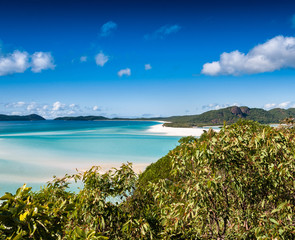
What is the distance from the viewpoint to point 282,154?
494cm

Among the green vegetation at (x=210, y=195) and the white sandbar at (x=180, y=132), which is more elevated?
the green vegetation at (x=210, y=195)

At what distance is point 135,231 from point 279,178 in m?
3.23

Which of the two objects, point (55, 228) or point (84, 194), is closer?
point (55, 228)

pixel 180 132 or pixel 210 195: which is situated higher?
pixel 210 195

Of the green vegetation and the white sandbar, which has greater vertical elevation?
the green vegetation

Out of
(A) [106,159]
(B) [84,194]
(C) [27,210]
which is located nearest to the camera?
(C) [27,210]

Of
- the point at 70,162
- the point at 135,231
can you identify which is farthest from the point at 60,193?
the point at 70,162

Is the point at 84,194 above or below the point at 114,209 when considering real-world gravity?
above

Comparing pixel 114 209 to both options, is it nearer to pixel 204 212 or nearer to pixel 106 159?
pixel 204 212

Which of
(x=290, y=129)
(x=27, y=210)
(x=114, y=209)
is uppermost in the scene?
(x=290, y=129)

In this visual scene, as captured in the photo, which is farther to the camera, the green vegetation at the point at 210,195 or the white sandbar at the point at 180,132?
the white sandbar at the point at 180,132

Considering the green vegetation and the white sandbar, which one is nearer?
the green vegetation

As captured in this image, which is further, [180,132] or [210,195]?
[180,132]

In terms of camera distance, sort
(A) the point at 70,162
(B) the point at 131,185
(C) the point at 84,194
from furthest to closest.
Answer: (A) the point at 70,162
(B) the point at 131,185
(C) the point at 84,194
